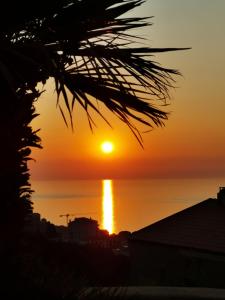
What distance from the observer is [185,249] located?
17.6 meters

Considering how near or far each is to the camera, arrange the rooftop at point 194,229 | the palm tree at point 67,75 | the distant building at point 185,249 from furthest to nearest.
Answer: the rooftop at point 194,229
the distant building at point 185,249
the palm tree at point 67,75

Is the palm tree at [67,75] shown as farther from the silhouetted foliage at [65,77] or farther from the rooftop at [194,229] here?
the rooftop at [194,229]

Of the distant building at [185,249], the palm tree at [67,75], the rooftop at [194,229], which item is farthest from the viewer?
the rooftop at [194,229]

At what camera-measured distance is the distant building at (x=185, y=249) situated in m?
16.0

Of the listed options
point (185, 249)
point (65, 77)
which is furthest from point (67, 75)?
point (185, 249)

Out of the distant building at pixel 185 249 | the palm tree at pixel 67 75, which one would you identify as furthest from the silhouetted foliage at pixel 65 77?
the distant building at pixel 185 249

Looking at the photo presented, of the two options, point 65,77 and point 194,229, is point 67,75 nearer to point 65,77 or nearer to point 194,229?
point 65,77

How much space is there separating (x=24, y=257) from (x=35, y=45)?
7.59 feet

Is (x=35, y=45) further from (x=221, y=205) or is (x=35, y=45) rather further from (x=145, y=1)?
(x=221, y=205)

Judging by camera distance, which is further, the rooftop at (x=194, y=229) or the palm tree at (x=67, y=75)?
the rooftop at (x=194, y=229)

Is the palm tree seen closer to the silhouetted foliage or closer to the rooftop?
the silhouetted foliage

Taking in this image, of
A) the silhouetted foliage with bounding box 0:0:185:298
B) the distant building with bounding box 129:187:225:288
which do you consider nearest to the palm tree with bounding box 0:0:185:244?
the silhouetted foliage with bounding box 0:0:185:298

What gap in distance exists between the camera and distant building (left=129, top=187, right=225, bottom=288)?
16.0 m

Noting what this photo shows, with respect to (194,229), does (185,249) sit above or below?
below
